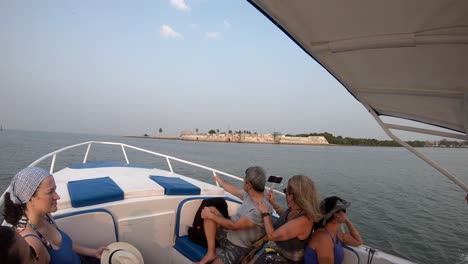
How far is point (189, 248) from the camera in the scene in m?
2.92

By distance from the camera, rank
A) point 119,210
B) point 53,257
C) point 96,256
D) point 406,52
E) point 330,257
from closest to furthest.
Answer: point 406,52, point 53,257, point 330,257, point 96,256, point 119,210

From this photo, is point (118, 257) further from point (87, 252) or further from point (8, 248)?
point (8, 248)

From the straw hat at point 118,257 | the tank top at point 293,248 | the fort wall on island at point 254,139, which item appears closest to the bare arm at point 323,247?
the tank top at point 293,248

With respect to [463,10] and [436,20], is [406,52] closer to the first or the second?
[436,20]

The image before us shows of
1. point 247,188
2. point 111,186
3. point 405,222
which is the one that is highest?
point 247,188

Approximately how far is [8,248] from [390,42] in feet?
5.66

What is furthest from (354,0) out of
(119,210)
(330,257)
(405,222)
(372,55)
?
(405,222)

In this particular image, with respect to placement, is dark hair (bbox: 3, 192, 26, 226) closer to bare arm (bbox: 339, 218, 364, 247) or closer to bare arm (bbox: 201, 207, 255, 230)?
bare arm (bbox: 201, 207, 255, 230)

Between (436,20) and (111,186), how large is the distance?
Result: 3218 millimetres

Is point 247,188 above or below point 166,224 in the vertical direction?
above

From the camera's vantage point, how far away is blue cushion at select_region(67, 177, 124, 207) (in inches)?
104

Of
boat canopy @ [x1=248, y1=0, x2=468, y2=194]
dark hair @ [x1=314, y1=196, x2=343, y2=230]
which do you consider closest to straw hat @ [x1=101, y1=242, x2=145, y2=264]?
dark hair @ [x1=314, y1=196, x2=343, y2=230]

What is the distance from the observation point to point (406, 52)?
1.34 m

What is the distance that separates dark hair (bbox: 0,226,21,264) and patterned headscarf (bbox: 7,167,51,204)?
0.76 meters
